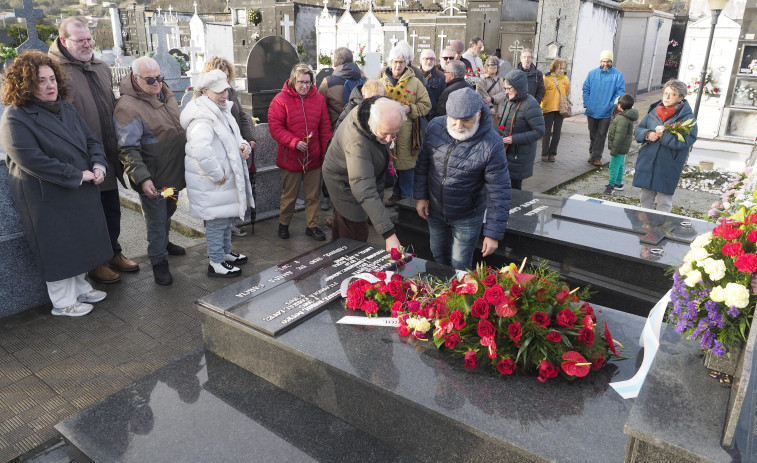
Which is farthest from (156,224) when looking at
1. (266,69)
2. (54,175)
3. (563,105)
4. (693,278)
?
(563,105)

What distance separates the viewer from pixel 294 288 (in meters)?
3.22

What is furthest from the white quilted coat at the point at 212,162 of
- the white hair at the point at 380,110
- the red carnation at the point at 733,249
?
the red carnation at the point at 733,249

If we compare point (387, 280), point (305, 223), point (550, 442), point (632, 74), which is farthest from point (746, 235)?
point (632, 74)

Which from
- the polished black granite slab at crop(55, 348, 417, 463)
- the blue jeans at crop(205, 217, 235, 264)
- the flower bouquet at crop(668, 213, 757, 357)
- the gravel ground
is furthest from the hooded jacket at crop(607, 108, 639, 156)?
the polished black granite slab at crop(55, 348, 417, 463)

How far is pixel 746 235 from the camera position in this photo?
6.25ft

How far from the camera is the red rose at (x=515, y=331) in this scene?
2.32 metres

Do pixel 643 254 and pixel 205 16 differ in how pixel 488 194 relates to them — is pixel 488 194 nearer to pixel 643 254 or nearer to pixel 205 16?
pixel 643 254

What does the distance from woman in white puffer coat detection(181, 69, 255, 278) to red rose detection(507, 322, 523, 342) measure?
2.80 metres

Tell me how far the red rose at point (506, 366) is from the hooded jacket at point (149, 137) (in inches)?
122

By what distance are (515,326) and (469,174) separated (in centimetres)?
153

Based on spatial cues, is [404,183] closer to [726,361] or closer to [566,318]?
[566,318]

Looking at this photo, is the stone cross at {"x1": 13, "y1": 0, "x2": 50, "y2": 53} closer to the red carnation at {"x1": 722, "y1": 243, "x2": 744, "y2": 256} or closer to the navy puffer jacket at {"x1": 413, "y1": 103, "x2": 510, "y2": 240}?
the navy puffer jacket at {"x1": 413, "y1": 103, "x2": 510, "y2": 240}

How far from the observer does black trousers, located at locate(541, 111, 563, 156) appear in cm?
921

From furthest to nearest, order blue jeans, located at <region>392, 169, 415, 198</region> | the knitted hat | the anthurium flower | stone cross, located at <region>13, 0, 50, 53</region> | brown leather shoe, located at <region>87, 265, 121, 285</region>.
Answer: blue jeans, located at <region>392, 169, 415, 198</region> → stone cross, located at <region>13, 0, 50, 53</region> → brown leather shoe, located at <region>87, 265, 121, 285</region> → the knitted hat → the anthurium flower
